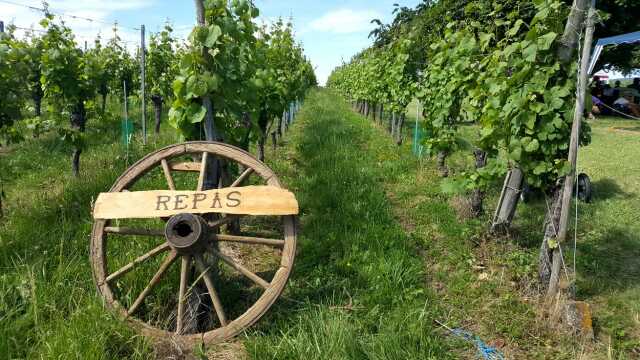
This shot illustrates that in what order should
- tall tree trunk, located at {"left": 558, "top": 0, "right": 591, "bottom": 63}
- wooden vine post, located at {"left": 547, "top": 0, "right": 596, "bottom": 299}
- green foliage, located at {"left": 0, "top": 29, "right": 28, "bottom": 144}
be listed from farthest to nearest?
green foliage, located at {"left": 0, "top": 29, "right": 28, "bottom": 144}
tall tree trunk, located at {"left": 558, "top": 0, "right": 591, "bottom": 63}
wooden vine post, located at {"left": 547, "top": 0, "right": 596, "bottom": 299}

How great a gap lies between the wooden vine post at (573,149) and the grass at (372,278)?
1.01 ft

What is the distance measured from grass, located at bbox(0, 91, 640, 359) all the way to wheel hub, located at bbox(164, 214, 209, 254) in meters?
0.58

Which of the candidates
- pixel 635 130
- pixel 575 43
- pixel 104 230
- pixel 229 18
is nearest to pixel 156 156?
pixel 104 230

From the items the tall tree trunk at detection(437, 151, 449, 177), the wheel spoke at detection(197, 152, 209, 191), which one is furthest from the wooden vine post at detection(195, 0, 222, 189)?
the tall tree trunk at detection(437, 151, 449, 177)

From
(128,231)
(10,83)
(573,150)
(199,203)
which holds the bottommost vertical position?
(128,231)

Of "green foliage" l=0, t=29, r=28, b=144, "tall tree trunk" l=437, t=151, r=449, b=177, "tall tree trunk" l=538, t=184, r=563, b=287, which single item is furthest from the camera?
"tall tree trunk" l=437, t=151, r=449, b=177

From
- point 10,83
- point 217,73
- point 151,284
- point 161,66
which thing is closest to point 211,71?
point 217,73

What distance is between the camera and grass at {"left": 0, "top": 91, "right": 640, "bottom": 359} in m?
2.63

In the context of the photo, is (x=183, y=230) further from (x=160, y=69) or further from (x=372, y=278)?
(x=160, y=69)

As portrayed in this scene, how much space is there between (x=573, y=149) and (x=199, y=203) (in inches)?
107

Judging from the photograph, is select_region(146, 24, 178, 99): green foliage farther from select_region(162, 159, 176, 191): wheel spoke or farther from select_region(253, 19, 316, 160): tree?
select_region(162, 159, 176, 191): wheel spoke

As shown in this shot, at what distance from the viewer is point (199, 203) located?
279 cm

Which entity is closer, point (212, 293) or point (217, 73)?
point (212, 293)

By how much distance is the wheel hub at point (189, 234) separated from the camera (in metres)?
2.75
